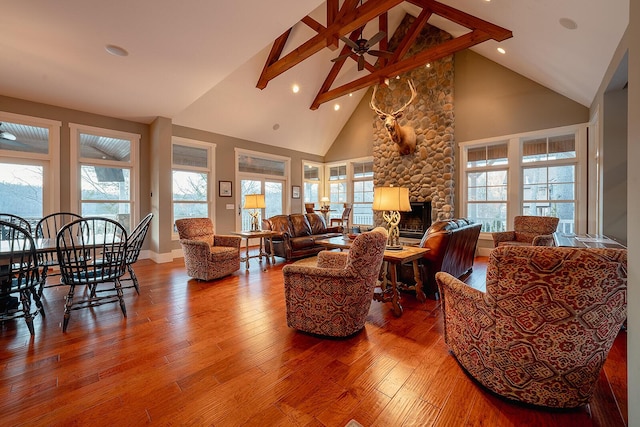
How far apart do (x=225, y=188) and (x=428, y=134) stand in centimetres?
524

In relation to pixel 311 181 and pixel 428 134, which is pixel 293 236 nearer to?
pixel 311 181

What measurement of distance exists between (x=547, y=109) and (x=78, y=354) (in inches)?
303

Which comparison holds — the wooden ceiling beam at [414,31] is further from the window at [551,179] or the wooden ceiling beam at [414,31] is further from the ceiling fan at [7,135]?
the ceiling fan at [7,135]

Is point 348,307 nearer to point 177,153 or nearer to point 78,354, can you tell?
point 78,354

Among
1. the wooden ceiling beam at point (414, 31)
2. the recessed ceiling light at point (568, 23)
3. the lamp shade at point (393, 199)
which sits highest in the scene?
the wooden ceiling beam at point (414, 31)

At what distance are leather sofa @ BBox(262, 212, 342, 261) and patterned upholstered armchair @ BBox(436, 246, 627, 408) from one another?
4.06 m

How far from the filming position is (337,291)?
7.23ft

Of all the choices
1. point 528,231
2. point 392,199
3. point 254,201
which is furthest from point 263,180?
point 528,231

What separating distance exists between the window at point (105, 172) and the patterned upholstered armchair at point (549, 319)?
6.43 meters

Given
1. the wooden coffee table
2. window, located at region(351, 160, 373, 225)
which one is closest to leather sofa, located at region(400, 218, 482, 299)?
the wooden coffee table

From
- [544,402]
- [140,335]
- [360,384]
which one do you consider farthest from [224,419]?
[544,402]

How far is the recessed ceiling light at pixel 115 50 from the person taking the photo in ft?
11.0

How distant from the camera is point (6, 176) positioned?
4430mm

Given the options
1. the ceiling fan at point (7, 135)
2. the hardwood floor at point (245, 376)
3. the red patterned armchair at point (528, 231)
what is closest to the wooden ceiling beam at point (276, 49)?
the ceiling fan at point (7, 135)
